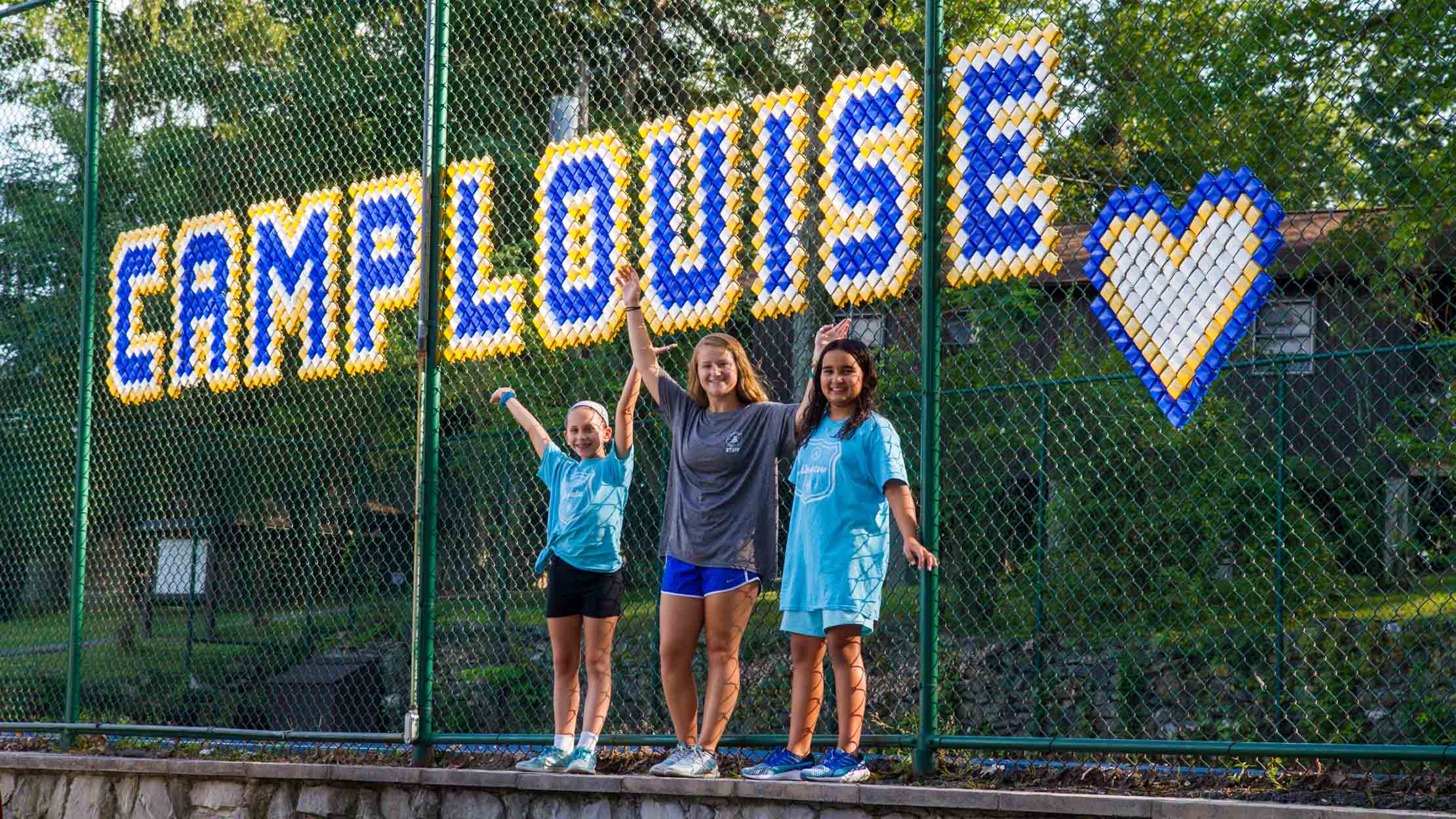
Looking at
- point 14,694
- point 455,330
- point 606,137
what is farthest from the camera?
point 14,694

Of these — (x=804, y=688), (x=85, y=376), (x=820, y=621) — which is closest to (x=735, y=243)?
(x=820, y=621)

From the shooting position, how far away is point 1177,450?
10.2m

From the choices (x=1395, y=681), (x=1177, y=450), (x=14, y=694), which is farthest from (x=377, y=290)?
(x=1395, y=681)

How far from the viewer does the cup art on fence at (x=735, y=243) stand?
13.9 ft

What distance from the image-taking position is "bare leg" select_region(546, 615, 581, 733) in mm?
5207

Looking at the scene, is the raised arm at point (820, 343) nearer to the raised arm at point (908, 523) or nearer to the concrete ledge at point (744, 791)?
the raised arm at point (908, 523)

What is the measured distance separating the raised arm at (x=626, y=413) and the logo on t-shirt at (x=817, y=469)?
30.4 inches

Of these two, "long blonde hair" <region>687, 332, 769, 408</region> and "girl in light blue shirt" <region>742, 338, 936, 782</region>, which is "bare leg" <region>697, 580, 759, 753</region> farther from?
"long blonde hair" <region>687, 332, 769, 408</region>

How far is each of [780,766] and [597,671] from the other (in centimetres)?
86

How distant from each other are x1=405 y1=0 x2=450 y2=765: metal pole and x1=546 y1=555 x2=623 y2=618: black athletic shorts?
0.78 metres

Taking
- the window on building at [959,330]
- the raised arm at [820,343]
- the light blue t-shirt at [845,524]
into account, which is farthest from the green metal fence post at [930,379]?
the window on building at [959,330]

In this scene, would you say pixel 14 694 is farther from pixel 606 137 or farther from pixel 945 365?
pixel 945 365

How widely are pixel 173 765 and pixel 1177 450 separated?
7.14m

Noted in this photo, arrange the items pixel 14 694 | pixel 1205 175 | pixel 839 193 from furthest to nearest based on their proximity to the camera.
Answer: pixel 14 694, pixel 839 193, pixel 1205 175
